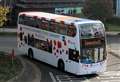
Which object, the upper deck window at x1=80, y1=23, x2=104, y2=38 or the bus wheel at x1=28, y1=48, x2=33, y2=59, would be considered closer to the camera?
the upper deck window at x1=80, y1=23, x2=104, y2=38

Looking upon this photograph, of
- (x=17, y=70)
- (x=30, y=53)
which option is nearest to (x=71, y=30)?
(x=17, y=70)

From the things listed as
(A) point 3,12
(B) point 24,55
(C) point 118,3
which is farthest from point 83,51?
(C) point 118,3

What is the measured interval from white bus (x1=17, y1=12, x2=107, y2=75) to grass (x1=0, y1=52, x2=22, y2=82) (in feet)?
7.64

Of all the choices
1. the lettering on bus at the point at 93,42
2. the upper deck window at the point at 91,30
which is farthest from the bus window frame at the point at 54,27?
the lettering on bus at the point at 93,42

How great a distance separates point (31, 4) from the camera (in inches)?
2532

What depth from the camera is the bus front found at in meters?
29.6

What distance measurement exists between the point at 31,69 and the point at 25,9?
32283 millimetres

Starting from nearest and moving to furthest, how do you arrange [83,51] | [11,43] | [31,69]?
[83,51], [31,69], [11,43]

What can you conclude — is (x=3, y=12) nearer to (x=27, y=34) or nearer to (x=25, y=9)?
(x=27, y=34)

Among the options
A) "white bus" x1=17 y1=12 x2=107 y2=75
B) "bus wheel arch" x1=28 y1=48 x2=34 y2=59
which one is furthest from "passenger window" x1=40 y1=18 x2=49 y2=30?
"bus wheel arch" x1=28 y1=48 x2=34 y2=59

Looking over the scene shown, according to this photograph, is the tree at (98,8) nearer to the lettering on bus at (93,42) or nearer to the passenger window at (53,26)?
the passenger window at (53,26)

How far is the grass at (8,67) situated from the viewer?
28.1 m

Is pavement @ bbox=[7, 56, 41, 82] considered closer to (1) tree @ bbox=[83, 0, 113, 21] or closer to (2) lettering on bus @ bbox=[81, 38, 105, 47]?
(2) lettering on bus @ bbox=[81, 38, 105, 47]

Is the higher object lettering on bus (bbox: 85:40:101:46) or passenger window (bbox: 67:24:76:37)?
passenger window (bbox: 67:24:76:37)
